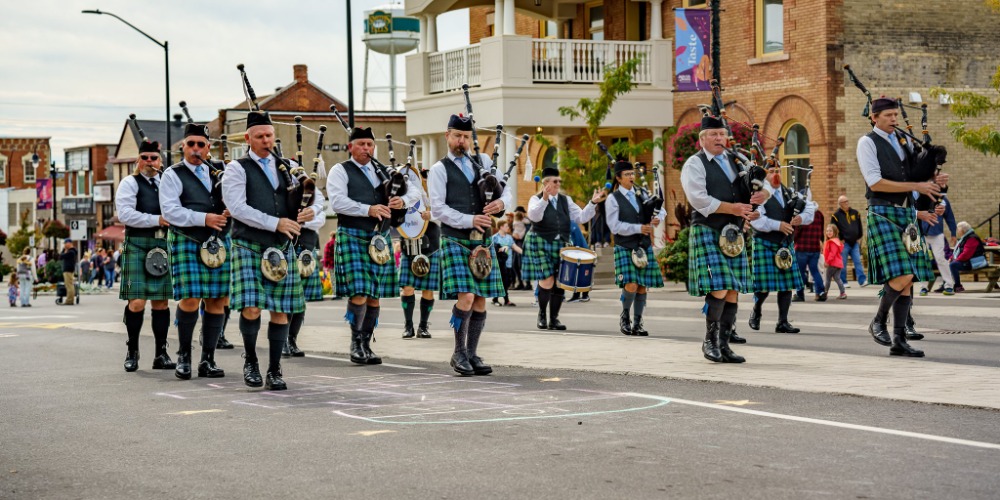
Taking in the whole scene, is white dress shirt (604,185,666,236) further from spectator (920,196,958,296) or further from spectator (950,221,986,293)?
spectator (950,221,986,293)

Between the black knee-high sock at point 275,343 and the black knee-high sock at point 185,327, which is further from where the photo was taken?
the black knee-high sock at point 185,327

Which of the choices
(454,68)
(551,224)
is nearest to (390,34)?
(454,68)

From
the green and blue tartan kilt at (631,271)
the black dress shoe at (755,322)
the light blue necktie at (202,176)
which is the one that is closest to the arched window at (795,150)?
the black dress shoe at (755,322)

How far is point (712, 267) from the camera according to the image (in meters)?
11.4

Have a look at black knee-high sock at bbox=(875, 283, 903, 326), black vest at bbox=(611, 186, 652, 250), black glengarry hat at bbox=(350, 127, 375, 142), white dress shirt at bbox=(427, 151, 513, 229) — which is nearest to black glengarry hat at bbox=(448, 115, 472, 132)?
white dress shirt at bbox=(427, 151, 513, 229)

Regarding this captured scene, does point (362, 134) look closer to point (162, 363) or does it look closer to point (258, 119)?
point (258, 119)

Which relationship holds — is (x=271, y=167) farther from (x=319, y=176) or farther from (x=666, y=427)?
(x=666, y=427)

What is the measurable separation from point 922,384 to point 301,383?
461cm

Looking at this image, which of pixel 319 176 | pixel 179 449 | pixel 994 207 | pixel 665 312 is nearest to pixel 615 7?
pixel 994 207

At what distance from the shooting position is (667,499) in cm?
607

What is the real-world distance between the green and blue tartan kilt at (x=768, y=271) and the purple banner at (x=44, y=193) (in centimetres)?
9257

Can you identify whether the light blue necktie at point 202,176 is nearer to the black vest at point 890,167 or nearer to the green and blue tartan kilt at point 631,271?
the black vest at point 890,167

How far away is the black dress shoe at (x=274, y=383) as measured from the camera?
1046 cm

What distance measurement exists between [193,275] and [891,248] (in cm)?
573
